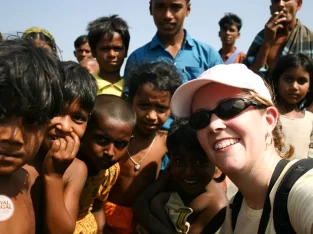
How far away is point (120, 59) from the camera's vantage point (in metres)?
4.82

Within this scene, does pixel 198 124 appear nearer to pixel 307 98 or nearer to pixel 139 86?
pixel 139 86

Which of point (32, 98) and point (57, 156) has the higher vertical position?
point (32, 98)

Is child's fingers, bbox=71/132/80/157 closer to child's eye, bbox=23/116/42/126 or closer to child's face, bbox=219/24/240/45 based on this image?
child's eye, bbox=23/116/42/126

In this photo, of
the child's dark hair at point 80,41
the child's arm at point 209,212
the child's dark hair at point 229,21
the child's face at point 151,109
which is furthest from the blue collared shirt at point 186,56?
the child's dark hair at point 229,21

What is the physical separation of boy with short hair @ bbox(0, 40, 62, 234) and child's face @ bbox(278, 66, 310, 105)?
3.22 metres

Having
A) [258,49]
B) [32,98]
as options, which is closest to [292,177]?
[32,98]

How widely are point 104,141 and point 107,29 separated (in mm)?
2055

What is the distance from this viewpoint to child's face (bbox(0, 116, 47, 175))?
187 centimetres

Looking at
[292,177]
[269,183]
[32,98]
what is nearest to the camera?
[32,98]

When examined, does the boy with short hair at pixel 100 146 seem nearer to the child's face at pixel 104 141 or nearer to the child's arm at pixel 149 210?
the child's face at pixel 104 141

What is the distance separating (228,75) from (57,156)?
3.29 ft

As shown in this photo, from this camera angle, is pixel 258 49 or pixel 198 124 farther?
pixel 258 49

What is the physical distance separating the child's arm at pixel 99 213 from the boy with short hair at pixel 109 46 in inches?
60.8

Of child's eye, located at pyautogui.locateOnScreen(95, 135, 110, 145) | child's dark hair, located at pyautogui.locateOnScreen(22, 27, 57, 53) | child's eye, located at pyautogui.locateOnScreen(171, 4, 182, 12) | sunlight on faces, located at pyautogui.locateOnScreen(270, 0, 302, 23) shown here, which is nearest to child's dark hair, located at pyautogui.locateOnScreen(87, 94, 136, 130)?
child's eye, located at pyautogui.locateOnScreen(95, 135, 110, 145)
